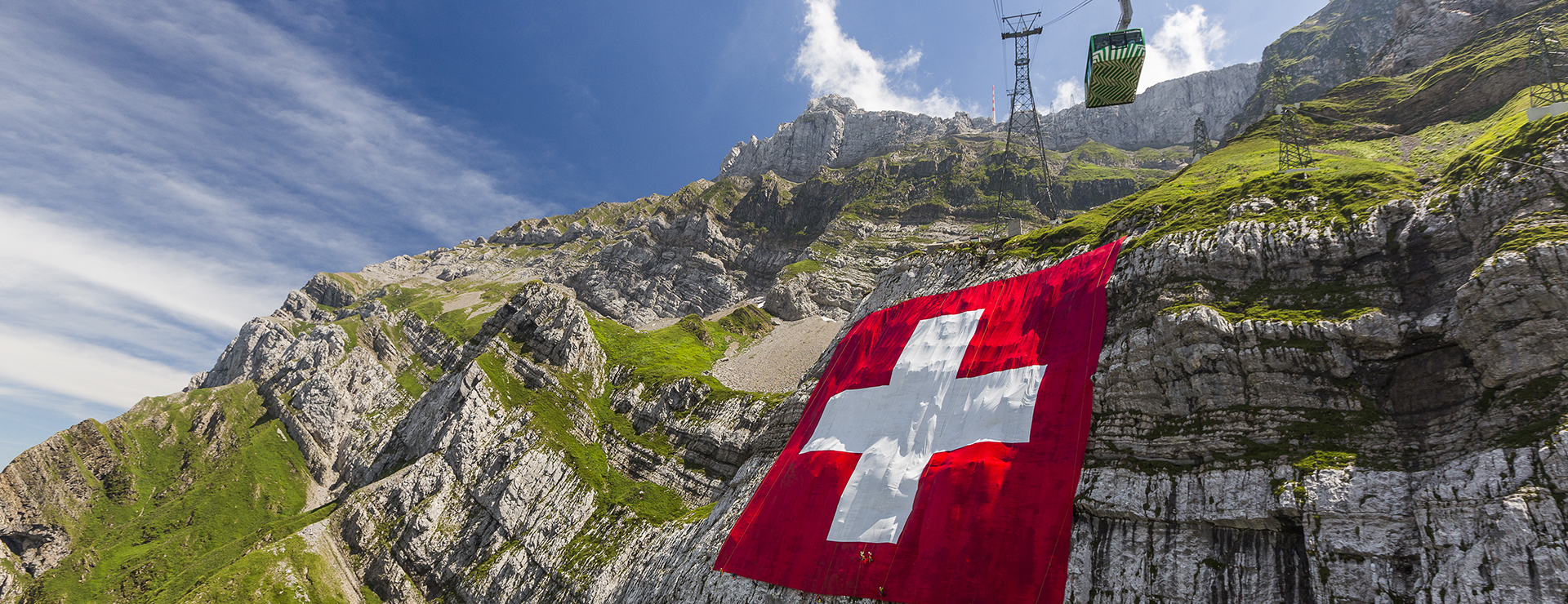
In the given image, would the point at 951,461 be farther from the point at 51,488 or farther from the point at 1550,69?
the point at 51,488

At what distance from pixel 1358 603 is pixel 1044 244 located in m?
33.5

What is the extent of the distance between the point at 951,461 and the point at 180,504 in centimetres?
16368

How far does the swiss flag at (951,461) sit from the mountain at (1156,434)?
1935mm

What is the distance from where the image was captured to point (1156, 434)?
2912 centimetres

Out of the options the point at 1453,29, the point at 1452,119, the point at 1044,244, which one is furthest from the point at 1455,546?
the point at 1453,29

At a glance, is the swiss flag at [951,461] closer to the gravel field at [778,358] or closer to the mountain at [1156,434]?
the mountain at [1156,434]

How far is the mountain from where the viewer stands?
21484mm

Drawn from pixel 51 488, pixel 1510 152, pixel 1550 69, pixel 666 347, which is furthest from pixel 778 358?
pixel 51 488

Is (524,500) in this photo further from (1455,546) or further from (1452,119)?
(1452,119)

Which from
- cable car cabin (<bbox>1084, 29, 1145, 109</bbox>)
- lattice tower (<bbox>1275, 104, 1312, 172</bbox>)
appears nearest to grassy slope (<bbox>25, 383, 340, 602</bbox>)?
cable car cabin (<bbox>1084, 29, 1145, 109</bbox>)

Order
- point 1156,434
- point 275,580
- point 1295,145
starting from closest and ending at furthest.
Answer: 1. point 1156,434
2. point 1295,145
3. point 275,580

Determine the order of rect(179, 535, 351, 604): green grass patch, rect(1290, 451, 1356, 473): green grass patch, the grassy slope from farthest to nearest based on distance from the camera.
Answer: the grassy slope < rect(179, 535, 351, 604): green grass patch < rect(1290, 451, 1356, 473): green grass patch

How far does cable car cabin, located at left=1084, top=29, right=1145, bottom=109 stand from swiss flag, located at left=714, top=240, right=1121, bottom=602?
1590 cm

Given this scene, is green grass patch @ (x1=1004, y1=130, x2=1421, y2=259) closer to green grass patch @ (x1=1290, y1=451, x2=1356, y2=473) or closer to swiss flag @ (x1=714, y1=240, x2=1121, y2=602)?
swiss flag @ (x1=714, y1=240, x2=1121, y2=602)
